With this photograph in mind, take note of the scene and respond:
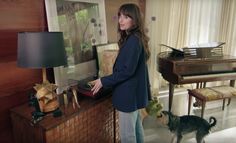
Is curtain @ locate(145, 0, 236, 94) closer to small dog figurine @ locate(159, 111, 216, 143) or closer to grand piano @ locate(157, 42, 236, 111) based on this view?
grand piano @ locate(157, 42, 236, 111)

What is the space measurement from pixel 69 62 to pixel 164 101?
7.94 ft

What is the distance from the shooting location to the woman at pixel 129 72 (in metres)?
1.52

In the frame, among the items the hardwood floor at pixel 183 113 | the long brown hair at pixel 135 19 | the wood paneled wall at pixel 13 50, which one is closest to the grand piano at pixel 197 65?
the hardwood floor at pixel 183 113

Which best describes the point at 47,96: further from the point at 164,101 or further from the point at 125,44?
the point at 164,101

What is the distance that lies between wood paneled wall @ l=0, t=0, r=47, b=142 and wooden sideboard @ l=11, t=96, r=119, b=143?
0.33 feet

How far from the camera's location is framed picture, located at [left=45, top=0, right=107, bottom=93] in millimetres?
1897

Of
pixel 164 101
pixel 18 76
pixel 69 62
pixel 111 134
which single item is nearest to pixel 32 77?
pixel 18 76

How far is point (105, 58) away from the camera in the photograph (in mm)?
2203

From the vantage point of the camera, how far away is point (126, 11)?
1528 millimetres

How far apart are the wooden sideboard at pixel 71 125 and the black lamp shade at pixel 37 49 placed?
41 cm

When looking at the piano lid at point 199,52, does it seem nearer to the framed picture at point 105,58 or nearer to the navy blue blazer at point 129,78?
the framed picture at point 105,58

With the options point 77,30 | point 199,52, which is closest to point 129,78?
point 77,30

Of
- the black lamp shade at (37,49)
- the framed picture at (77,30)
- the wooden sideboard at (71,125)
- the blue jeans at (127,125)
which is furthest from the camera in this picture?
the framed picture at (77,30)

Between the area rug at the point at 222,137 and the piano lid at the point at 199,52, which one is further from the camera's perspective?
the piano lid at the point at 199,52
